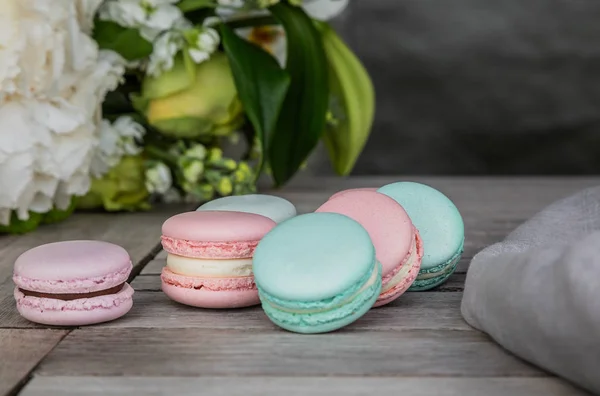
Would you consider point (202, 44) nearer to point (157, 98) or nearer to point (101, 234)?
point (157, 98)

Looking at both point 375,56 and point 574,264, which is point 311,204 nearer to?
point 574,264

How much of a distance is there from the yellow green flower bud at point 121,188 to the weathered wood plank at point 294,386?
0.50m

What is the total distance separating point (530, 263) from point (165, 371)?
0.20 meters

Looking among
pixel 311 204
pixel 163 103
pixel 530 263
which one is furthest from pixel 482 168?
pixel 530 263

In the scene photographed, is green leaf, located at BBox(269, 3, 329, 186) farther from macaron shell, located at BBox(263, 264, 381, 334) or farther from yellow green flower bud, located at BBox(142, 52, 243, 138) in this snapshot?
macaron shell, located at BBox(263, 264, 381, 334)

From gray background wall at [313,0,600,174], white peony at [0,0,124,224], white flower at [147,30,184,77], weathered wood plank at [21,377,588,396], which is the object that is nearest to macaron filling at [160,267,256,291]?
weathered wood plank at [21,377,588,396]

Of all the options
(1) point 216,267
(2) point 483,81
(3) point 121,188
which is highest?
(1) point 216,267

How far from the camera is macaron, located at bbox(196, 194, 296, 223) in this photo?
590 millimetres

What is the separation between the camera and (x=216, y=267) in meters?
0.51

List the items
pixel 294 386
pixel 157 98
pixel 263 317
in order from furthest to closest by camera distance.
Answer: pixel 157 98 < pixel 263 317 < pixel 294 386

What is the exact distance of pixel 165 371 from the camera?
42 centimetres

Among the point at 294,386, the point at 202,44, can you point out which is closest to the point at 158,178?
the point at 202,44

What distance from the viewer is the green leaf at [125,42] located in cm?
84

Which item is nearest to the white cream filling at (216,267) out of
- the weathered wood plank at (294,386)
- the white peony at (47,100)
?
the weathered wood plank at (294,386)
